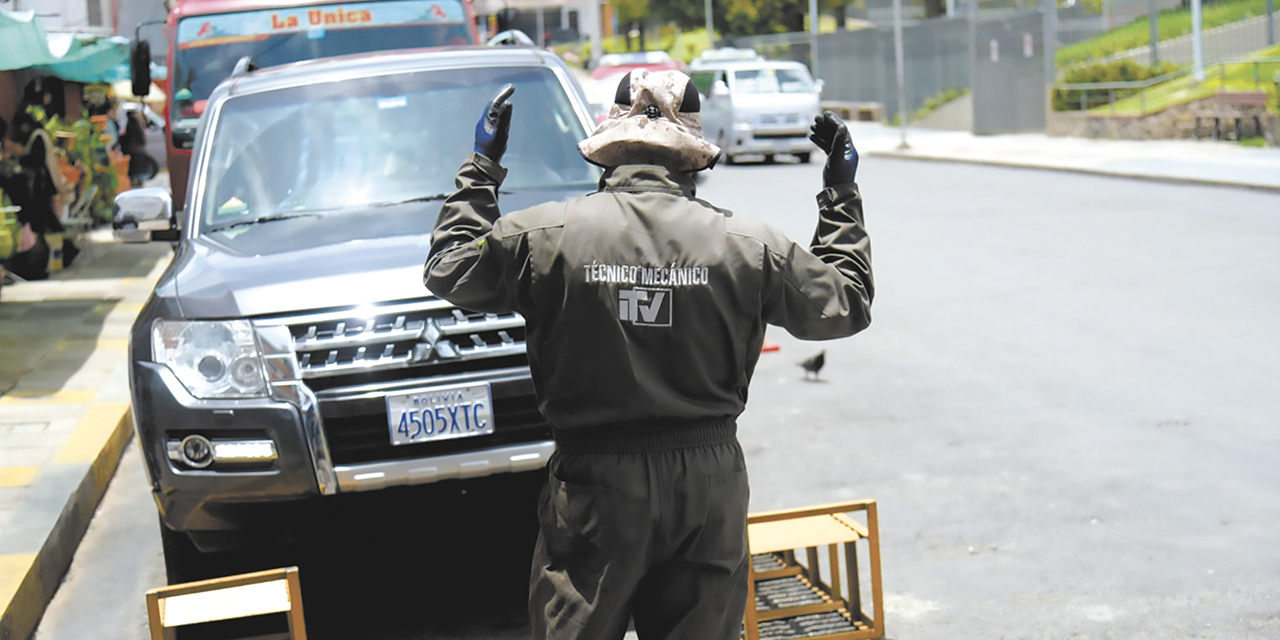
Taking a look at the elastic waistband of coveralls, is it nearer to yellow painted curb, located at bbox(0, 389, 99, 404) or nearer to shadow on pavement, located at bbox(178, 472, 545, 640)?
shadow on pavement, located at bbox(178, 472, 545, 640)

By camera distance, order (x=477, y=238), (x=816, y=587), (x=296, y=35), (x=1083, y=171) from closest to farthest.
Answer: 1. (x=477, y=238)
2. (x=816, y=587)
3. (x=296, y=35)
4. (x=1083, y=171)

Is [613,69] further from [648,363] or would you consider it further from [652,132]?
[648,363]

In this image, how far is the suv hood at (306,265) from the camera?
4883mm

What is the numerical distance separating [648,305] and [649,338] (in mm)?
70

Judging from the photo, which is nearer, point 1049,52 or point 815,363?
point 815,363

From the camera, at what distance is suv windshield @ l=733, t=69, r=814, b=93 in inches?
1128

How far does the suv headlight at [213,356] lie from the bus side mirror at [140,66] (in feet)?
29.8

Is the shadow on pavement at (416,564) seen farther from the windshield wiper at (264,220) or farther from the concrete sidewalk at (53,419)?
the windshield wiper at (264,220)

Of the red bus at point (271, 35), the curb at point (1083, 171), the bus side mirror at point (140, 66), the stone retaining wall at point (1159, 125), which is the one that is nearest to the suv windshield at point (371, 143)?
the red bus at point (271, 35)

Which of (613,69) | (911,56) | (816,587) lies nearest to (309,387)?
(816,587)

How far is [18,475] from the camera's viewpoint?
7.01 m

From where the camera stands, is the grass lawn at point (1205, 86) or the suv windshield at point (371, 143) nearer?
the suv windshield at point (371, 143)

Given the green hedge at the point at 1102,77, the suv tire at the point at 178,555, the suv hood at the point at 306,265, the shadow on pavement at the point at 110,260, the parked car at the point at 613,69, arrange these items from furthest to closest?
the parked car at the point at 613,69 < the green hedge at the point at 1102,77 < the shadow on pavement at the point at 110,260 < the suv tire at the point at 178,555 < the suv hood at the point at 306,265

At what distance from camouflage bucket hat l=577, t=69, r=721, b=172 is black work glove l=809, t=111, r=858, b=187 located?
0.26 m
